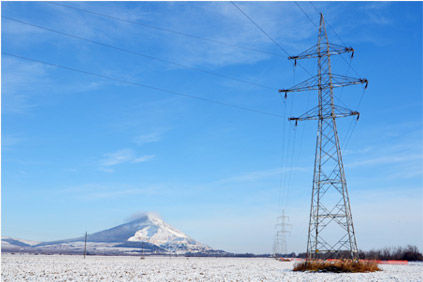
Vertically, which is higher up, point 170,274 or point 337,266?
point 337,266

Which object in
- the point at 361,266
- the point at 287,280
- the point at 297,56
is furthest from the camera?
the point at 297,56

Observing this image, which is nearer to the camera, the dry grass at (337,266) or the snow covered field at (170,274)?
the snow covered field at (170,274)

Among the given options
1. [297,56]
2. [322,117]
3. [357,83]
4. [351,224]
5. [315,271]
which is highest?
[297,56]

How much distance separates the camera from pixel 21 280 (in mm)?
32188

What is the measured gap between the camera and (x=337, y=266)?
149 feet

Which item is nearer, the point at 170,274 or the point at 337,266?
the point at 170,274

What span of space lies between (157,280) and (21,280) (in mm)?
9754

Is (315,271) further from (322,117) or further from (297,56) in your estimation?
(297,56)

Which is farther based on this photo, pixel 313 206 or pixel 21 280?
pixel 313 206

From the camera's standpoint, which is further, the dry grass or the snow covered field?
the dry grass

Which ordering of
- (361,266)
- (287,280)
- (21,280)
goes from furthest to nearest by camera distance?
(361,266)
(287,280)
(21,280)

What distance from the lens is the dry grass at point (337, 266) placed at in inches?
1784

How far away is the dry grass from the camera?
45.3m

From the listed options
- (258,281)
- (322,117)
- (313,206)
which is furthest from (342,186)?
(258,281)
